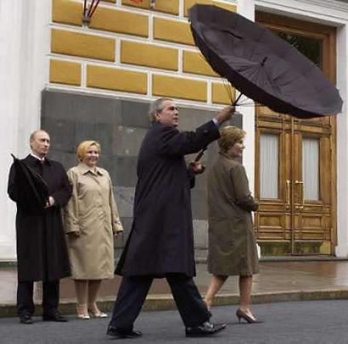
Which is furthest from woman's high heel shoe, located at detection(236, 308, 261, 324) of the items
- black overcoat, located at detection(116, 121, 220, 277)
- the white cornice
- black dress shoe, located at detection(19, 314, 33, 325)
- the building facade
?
the white cornice

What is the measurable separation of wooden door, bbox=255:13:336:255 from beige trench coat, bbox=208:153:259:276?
24.6ft

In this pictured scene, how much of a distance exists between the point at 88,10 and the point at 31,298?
20.7 ft

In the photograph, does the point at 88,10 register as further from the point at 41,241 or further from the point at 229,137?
the point at 41,241

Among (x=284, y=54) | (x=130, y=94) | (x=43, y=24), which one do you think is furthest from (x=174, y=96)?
(x=284, y=54)

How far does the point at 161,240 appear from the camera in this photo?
20.8 feet

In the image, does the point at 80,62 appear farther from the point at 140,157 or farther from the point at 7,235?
the point at 140,157

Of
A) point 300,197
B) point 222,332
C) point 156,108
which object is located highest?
point 156,108

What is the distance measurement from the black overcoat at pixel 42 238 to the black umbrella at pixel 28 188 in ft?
0.14

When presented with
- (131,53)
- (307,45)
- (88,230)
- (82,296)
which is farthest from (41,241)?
(307,45)

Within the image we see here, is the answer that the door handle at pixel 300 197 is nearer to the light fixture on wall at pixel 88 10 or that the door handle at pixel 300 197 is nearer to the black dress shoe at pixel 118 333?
the light fixture on wall at pixel 88 10

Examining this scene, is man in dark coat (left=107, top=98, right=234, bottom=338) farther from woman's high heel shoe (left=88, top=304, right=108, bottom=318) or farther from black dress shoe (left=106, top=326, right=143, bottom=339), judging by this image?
woman's high heel shoe (left=88, top=304, right=108, bottom=318)

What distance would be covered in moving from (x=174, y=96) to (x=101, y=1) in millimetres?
2045

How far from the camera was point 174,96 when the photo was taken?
1348cm

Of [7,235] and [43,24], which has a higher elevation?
[43,24]
